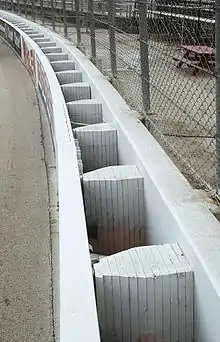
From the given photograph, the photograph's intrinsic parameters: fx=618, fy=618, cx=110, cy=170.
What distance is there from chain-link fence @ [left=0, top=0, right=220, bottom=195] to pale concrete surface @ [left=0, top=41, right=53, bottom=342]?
1134mm

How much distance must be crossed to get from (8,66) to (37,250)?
1078 centimetres

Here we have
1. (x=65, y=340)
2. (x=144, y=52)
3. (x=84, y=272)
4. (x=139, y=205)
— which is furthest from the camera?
(x=144, y=52)

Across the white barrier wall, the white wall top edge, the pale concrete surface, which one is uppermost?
the white wall top edge

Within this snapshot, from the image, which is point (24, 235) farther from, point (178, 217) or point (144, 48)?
point (178, 217)

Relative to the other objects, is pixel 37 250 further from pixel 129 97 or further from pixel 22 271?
pixel 129 97

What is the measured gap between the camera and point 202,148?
5477 mm

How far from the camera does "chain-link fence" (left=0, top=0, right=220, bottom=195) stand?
473 centimetres

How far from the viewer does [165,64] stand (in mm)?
5906

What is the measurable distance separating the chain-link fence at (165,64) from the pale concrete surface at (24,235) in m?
1.13

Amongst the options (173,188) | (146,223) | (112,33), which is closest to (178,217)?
(173,188)

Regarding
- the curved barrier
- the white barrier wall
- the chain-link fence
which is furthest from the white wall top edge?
the white barrier wall

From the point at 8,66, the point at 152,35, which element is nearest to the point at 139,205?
the point at 152,35

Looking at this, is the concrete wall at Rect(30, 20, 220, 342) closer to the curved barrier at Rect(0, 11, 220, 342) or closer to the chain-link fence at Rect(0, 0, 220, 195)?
the curved barrier at Rect(0, 11, 220, 342)

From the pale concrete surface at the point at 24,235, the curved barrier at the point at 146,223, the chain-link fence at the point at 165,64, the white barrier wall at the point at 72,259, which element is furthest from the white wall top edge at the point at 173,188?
the pale concrete surface at the point at 24,235
